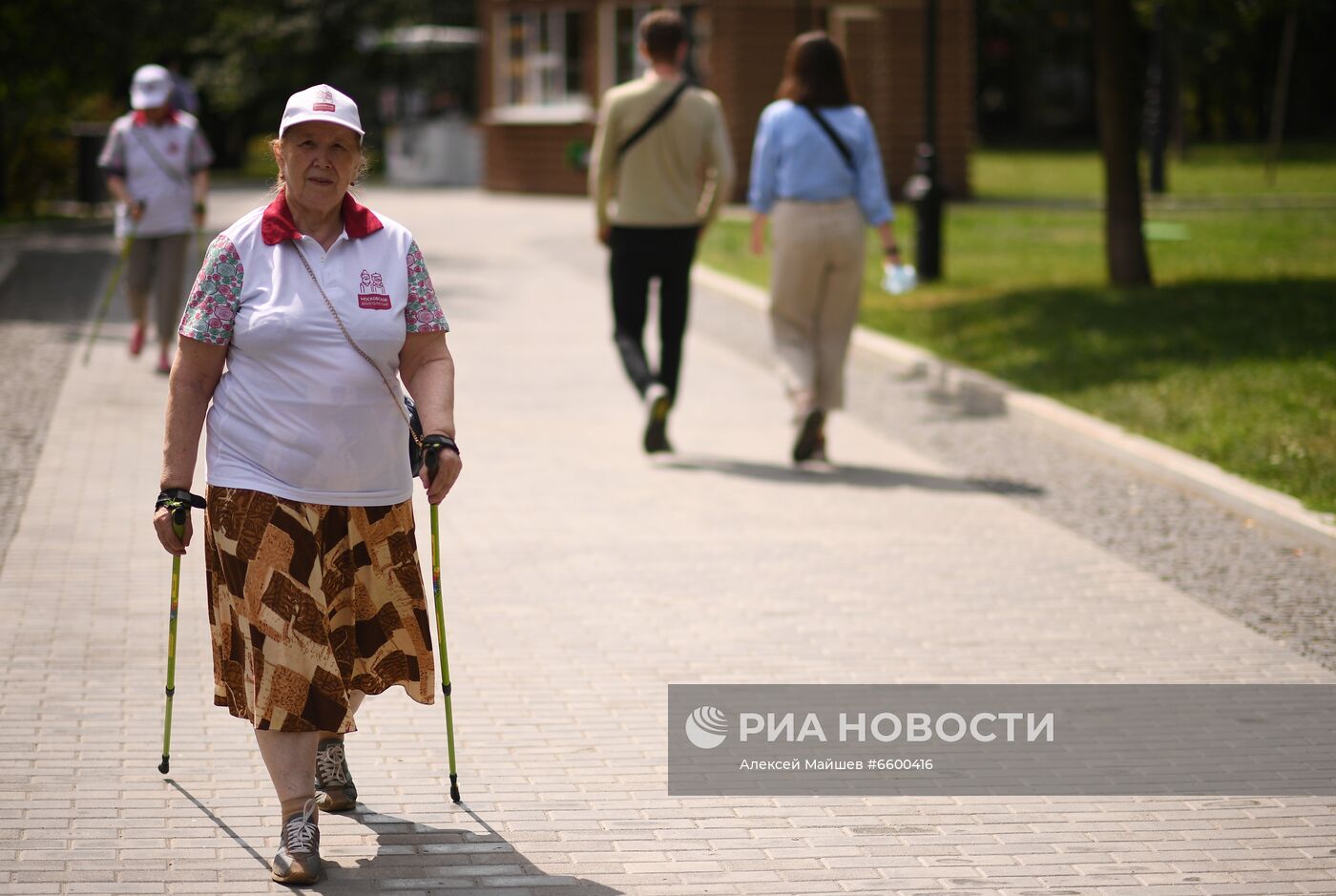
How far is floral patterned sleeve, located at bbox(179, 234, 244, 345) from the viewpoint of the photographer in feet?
14.5

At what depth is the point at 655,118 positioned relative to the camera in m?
10.0

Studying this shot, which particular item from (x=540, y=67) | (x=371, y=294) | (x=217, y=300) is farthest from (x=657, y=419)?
(x=540, y=67)

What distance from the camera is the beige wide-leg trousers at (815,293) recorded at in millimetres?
9781

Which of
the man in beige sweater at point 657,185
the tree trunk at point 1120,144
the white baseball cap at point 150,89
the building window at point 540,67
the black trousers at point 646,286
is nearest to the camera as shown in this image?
the man in beige sweater at point 657,185

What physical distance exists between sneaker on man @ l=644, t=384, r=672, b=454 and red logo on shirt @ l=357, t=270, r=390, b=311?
5.39m

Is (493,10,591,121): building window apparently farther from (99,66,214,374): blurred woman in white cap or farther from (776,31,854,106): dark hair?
(776,31,854,106): dark hair

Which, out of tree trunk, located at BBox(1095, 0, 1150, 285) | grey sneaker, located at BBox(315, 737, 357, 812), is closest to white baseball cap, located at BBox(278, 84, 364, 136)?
grey sneaker, located at BBox(315, 737, 357, 812)

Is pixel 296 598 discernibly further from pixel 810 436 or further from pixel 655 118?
pixel 655 118

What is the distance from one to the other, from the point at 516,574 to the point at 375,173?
37.5 metres

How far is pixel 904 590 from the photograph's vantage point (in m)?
7.40

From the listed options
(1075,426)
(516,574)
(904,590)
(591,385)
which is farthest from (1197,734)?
(591,385)

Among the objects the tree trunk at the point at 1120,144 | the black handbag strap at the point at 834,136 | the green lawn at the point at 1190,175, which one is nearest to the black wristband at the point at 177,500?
the black handbag strap at the point at 834,136

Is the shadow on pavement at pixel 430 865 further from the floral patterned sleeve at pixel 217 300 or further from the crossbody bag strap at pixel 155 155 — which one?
the crossbody bag strap at pixel 155 155

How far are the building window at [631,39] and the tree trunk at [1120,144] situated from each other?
16.2 metres
